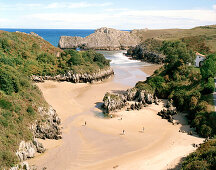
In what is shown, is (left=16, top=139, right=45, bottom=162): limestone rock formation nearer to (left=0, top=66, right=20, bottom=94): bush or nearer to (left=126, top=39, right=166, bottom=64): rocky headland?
(left=0, top=66, right=20, bottom=94): bush

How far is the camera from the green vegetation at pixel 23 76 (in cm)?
2365

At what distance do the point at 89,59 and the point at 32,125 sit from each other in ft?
135

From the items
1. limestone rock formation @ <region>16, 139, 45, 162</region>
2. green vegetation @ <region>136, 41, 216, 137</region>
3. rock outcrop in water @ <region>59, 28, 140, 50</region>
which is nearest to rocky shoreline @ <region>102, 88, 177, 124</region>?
green vegetation @ <region>136, 41, 216, 137</region>

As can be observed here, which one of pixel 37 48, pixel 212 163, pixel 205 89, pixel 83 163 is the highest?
pixel 37 48

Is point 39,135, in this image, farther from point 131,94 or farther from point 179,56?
point 179,56

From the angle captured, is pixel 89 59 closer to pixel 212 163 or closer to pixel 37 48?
pixel 37 48

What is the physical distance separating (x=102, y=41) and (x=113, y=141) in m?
127

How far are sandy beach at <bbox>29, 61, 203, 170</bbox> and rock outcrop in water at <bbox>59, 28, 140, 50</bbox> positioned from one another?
105 m

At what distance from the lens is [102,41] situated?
493 ft

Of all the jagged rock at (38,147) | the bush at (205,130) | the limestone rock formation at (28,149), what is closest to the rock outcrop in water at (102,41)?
the bush at (205,130)

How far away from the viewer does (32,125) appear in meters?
27.4

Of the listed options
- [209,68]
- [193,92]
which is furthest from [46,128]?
[209,68]

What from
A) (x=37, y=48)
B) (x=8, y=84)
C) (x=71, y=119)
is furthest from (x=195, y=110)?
(x=37, y=48)

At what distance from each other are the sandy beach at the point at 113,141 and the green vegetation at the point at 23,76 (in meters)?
3.69
